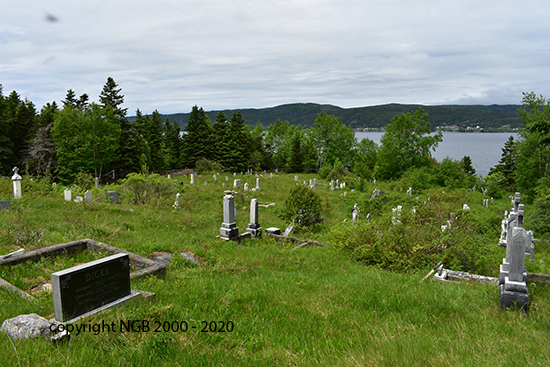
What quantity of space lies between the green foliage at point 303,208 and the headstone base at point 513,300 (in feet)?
29.5

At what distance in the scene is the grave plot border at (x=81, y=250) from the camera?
606 centimetres

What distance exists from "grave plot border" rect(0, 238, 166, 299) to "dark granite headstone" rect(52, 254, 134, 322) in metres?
1.15

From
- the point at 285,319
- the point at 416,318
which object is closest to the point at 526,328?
the point at 416,318

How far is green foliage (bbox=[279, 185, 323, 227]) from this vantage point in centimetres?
1410

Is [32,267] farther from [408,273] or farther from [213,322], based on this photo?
[408,273]

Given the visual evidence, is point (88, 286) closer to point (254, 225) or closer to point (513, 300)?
point (513, 300)

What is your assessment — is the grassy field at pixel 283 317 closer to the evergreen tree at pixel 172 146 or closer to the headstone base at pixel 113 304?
the headstone base at pixel 113 304

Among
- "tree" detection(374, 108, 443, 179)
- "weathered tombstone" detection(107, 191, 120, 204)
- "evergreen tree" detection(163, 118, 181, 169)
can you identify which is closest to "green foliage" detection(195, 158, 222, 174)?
"evergreen tree" detection(163, 118, 181, 169)

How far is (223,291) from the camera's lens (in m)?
5.50

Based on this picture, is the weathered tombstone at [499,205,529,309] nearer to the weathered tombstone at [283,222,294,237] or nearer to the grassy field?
the grassy field

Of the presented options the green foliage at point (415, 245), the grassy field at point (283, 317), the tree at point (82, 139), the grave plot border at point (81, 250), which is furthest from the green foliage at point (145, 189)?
the tree at point (82, 139)

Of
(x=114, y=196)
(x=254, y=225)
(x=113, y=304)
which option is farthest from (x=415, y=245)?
(x=114, y=196)

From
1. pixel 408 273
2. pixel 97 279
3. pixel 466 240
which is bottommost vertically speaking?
pixel 408 273

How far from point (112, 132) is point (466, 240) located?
122 ft
